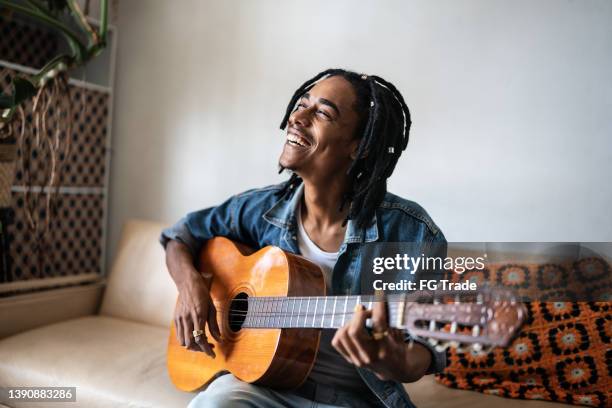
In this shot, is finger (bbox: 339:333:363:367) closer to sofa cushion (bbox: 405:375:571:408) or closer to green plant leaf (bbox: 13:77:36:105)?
sofa cushion (bbox: 405:375:571:408)

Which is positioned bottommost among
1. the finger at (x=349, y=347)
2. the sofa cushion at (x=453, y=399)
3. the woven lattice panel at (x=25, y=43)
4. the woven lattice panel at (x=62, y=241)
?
the sofa cushion at (x=453, y=399)

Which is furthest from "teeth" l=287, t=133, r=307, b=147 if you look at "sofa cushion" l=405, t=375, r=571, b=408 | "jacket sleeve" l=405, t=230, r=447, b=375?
"sofa cushion" l=405, t=375, r=571, b=408

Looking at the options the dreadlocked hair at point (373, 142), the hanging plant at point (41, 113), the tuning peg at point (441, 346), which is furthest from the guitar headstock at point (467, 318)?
the hanging plant at point (41, 113)

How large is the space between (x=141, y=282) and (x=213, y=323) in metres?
0.76

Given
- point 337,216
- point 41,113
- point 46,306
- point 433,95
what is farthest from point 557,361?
point 41,113

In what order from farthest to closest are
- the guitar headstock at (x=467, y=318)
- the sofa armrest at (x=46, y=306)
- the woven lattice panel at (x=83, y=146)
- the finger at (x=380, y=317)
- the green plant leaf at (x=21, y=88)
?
the woven lattice panel at (x=83, y=146) < the sofa armrest at (x=46, y=306) < the green plant leaf at (x=21, y=88) < the finger at (x=380, y=317) < the guitar headstock at (x=467, y=318)

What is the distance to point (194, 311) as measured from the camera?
1.25 meters

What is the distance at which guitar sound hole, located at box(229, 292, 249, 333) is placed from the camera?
120 cm

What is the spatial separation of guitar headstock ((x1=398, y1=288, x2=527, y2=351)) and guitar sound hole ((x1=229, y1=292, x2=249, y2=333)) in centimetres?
49

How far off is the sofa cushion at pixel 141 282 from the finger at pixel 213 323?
1.97ft

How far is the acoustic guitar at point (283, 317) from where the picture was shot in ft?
2.39

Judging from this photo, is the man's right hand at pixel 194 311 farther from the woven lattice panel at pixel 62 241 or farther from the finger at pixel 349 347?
the woven lattice panel at pixel 62 241

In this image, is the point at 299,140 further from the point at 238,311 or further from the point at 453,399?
the point at 453,399

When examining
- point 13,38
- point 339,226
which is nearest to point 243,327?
point 339,226
